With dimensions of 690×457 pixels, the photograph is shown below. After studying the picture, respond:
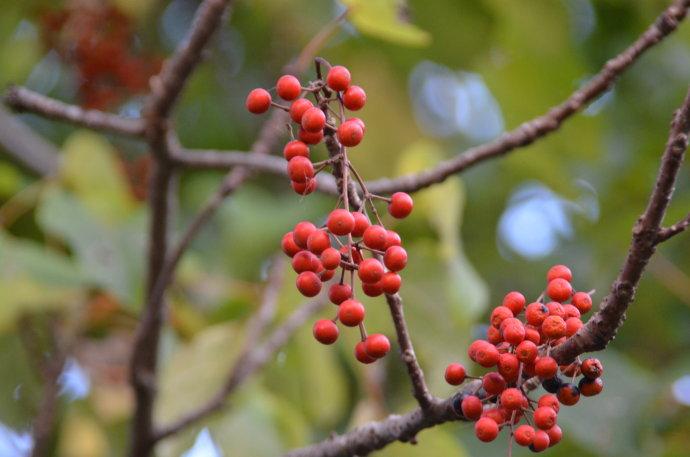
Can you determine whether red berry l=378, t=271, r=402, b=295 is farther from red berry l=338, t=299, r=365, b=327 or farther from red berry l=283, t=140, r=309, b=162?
red berry l=283, t=140, r=309, b=162

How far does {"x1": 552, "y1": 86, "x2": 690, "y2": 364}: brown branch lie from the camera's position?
1.02m

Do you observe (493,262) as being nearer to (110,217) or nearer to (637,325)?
(637,325)

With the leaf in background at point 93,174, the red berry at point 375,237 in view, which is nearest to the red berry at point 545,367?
the red berry at point 375,237

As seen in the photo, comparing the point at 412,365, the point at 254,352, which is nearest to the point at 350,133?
the point at 412,365

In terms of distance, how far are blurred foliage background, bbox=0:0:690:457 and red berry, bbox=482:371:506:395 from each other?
100cm

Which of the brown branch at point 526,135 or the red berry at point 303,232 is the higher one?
the red berry at point 303,232

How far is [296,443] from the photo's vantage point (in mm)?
2490

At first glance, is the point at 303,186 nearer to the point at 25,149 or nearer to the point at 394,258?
the point at 394,258

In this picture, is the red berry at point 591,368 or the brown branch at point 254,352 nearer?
the red berry at point 591,368

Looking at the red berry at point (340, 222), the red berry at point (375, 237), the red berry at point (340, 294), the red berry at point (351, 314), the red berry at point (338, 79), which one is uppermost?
the red berry at point (338, 79)

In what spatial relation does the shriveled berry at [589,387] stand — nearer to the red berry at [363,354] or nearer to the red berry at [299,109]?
the red berry at [363,354]

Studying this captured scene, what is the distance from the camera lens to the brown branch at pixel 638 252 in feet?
3.34

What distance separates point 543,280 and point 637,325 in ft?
1.27

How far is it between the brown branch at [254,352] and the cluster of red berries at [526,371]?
A: 1.23 meters
